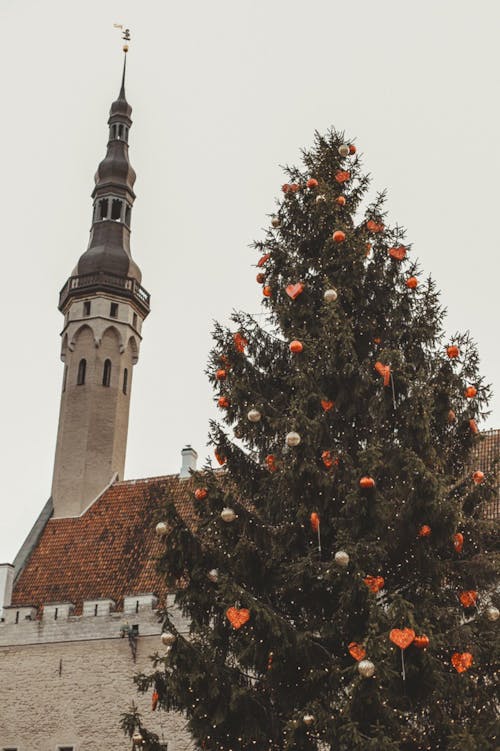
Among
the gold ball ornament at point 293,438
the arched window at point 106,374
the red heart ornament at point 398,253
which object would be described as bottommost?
the gold ball ornament at point 293,438

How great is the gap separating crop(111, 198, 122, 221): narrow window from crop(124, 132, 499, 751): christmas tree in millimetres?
19359

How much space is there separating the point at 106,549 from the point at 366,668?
15753mm

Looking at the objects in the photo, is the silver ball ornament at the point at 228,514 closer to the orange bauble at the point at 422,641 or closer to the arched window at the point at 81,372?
the orange bauble at the point at 422,641

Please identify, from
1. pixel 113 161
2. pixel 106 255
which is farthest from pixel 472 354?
pixel 113 161

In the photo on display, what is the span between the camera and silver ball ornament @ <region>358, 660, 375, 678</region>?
899 cm

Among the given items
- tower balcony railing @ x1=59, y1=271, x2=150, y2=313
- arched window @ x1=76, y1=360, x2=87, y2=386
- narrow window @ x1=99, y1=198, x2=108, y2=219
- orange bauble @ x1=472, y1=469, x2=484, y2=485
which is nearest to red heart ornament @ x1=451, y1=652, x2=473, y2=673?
orange bauble @ x1=472, y1=469, x2=484, y2=485

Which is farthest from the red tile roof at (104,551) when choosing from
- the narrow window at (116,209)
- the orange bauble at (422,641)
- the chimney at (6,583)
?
the orange bauble at (422,641)

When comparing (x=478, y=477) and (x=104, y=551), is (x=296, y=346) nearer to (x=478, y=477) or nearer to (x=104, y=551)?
(x=478, y=477)

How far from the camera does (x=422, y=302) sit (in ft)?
39.7

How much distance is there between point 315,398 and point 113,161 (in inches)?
883

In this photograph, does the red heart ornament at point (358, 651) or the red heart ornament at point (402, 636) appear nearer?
the red heart ornament at point (402, 636)

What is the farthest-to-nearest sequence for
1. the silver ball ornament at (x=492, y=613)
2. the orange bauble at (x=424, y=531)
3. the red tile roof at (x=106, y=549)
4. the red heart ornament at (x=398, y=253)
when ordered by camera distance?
1. the red tile roof at (x=106, y=549)
2. the red heart ornament at (x=398, y=253)
3. the orange bauble at (x=424, y=531)
4. the silver ball ornament at (x=492, y=613)

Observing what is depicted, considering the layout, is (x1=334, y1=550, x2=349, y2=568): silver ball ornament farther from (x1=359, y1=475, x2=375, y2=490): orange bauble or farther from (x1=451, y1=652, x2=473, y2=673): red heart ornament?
(x1=451, y1=652, x2=473, y2=673): red heart ornament

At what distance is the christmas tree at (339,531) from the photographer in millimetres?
9805
